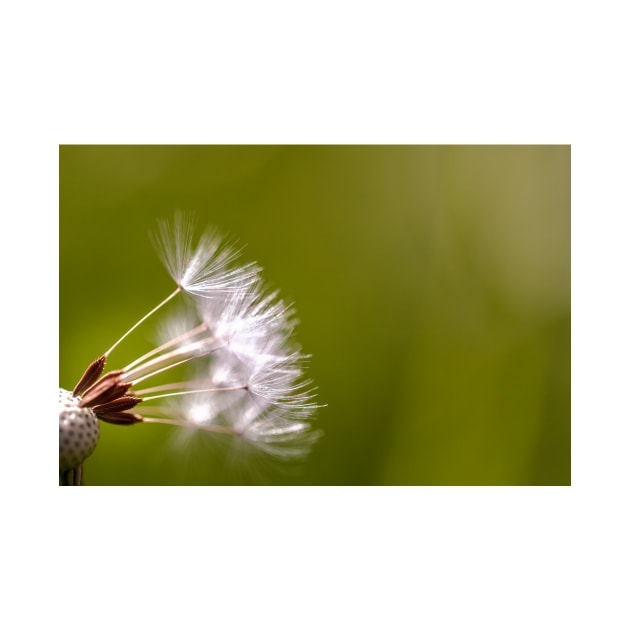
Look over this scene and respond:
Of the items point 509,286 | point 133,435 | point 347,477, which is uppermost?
point 509,286

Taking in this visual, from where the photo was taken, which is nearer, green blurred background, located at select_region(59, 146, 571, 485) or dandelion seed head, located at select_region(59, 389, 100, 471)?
dandelion seed head, located at select_region(59, 389, 100, 471)

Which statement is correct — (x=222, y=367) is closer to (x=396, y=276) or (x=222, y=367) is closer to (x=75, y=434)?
(x=75, y=434)

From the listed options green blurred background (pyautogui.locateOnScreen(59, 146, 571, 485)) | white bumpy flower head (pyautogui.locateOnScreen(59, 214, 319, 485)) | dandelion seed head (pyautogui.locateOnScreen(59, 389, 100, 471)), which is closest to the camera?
dandelion seed head (pyautogui.locateOnScreen(59, 389, 100, 471))

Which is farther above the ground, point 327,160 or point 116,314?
point 327,160

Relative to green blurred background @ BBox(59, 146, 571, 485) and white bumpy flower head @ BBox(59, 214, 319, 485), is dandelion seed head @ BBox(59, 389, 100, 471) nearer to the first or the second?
white bumpy flower head @ BBox(59, 214, 319, 485)

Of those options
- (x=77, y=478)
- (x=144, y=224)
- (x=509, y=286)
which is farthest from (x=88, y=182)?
(x=509, y=286)

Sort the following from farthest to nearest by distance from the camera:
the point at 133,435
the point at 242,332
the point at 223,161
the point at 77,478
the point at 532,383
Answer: the point at 532,383, the point at 223,161, the point at 133,435, the point at 242,332, the point at 77,478

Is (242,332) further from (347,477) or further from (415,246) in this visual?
(415,246)

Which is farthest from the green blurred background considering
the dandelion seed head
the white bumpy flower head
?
the dandelion seed head
